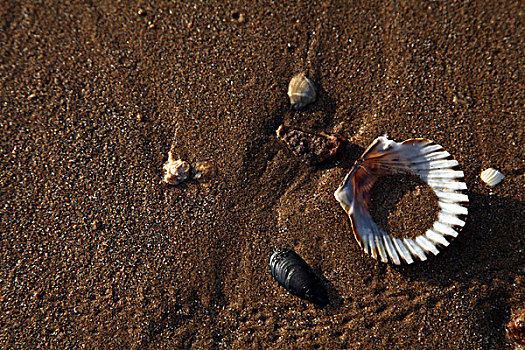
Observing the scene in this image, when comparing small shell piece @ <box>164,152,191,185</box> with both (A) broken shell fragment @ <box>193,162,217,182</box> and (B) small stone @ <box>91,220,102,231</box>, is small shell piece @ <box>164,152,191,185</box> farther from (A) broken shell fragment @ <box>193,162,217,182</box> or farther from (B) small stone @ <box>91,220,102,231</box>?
(B) small stone @ <box>91,220,102,231</box>

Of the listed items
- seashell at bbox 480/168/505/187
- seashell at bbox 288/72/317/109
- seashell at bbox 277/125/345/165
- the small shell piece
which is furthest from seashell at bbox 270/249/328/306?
seashell at bbox 480/168/505/187

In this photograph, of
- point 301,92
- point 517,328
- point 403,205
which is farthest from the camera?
point 301,92

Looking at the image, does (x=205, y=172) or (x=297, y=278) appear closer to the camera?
(x=297, y=278)

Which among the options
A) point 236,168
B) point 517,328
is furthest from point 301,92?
point 517,328

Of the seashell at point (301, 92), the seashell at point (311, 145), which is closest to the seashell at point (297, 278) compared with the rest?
the seashell at point (311, 145)

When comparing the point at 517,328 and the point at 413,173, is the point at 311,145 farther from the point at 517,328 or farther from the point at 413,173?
the point at 517,328

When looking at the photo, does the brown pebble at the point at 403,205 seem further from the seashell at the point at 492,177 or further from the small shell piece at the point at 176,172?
the small shell piece at the point at 176,172

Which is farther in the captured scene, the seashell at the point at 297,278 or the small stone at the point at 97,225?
the small stone at the point at 97,225
